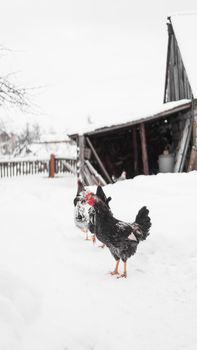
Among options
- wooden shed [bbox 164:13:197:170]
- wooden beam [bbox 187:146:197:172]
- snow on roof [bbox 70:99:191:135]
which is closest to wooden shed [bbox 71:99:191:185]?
wooden beam [bbox 187:146:197:172]

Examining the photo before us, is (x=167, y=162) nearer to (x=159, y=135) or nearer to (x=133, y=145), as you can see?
(x=133, y=145)

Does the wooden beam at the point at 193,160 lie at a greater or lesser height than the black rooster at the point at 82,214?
greater

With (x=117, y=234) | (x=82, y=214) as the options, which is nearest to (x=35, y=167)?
(x=82, y=214)

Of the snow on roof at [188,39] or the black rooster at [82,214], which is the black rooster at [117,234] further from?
the snow on roof at [188,39]

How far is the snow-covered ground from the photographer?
10.7 ft

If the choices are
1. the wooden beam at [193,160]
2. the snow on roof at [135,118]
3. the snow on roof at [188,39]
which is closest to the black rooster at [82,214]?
the snow on roof at [135,118]

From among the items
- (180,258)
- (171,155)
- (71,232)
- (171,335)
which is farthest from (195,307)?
(171,155)

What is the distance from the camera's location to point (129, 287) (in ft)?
15.1

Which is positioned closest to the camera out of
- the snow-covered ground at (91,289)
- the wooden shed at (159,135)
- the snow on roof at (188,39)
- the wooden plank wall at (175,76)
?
the snow-covered ground at (91,289)

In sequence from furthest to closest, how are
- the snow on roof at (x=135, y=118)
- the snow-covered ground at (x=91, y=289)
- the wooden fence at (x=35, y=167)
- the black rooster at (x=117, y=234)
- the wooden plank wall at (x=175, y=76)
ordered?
1. the wooden fence at (x=35, y=167)
2. the wooden plank wall at (x=175, y=76)
3. the snow on roof at (x=135, y=118)
4. the black rooster at (x=117, y=234)
5. the snow-covered ground at (x=91, y=289)

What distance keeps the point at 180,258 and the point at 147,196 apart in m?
4.31

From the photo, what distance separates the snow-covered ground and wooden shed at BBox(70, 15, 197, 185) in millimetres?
6977

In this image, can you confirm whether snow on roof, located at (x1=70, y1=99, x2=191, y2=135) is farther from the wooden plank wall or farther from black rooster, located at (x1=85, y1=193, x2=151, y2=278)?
black rooster, located at (x1=85, y1=193, x2=151, y2=278)

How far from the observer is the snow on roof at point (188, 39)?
15.1 m
